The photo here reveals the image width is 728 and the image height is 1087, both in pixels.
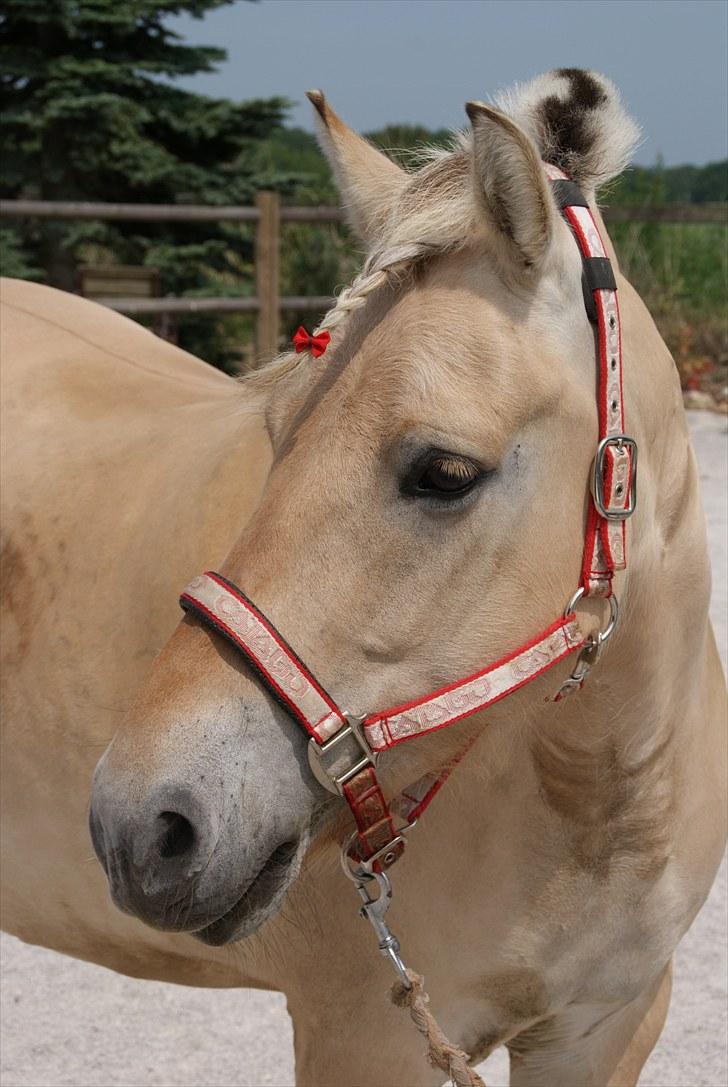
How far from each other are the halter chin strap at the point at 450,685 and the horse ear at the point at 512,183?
0.13 meters

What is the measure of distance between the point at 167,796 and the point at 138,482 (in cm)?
110

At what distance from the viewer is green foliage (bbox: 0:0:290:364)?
38.7 ft

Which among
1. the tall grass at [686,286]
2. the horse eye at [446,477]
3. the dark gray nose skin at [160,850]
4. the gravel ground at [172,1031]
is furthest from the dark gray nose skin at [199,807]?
the tall grass at [686,286]

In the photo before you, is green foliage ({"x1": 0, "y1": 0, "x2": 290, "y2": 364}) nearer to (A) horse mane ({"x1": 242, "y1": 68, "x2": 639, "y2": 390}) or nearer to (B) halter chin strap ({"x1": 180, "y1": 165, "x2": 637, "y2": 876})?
(A) horse mane ({"x1": 242, "y1": 68, "x2": 639, "y2": 390})

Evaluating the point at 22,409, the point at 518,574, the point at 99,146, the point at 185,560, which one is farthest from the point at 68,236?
the point at 518,574

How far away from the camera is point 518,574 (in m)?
1.49

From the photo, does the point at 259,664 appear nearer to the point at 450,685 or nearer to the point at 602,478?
the point at 450,685

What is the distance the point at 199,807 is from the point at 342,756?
0.19 m

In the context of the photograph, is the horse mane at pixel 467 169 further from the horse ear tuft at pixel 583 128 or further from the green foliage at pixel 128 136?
the green foliage at pixel 128 136

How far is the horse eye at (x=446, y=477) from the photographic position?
142cm

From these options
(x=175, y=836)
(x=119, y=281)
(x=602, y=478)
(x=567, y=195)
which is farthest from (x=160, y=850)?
(x=119, y=281)

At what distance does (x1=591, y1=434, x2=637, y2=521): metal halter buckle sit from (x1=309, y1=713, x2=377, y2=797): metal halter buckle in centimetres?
41

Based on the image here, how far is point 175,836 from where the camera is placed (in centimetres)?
142

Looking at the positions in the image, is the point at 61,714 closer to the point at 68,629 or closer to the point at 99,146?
the point at 68,629
